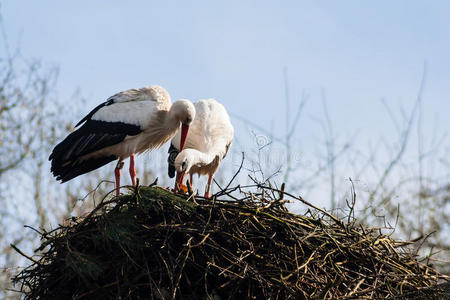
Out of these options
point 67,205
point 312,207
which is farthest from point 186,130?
point 67,205

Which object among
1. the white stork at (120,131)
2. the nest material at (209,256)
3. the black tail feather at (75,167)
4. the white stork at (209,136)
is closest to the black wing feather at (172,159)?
the white stork at (209,136)

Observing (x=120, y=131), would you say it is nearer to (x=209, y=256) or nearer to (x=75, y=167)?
(x=75, y=167)

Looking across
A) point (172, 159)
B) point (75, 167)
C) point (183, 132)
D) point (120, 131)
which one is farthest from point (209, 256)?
point (172, 159)

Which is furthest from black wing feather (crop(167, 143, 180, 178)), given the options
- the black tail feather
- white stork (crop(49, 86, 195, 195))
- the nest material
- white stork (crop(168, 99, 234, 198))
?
the nest material

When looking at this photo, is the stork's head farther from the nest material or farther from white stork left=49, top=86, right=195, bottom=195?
the nest material

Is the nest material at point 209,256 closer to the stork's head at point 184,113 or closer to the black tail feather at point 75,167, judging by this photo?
the stork's head at point 184,113

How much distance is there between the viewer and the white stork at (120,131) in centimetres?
654

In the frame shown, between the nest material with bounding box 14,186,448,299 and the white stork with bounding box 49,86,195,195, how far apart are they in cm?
263

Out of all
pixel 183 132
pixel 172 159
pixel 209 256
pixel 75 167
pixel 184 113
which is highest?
pixel 184 113

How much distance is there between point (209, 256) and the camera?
3607 mm

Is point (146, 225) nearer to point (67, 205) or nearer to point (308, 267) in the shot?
point (308, 267)

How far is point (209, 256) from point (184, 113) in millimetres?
2970

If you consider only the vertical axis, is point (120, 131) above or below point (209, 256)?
above

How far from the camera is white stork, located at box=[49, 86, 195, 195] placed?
6535mm
